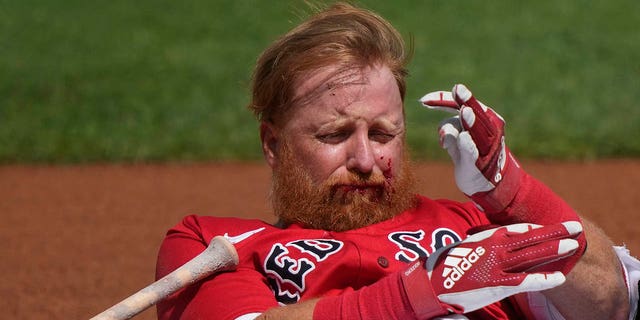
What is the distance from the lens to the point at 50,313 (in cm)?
489

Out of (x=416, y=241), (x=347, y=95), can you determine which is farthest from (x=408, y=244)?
(x=347, y=95)

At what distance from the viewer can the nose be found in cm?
328

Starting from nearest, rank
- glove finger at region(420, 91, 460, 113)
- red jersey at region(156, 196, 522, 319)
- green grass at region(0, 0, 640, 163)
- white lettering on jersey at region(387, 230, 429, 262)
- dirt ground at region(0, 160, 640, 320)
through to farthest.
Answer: glove finger at region(420, 91, 460, 113) < red jersey at region(156, 196, 522, 319) < white lettering on jersey at region(387, 230, 429, 262) < dirt ground at region(0, 160, 640, 320) < green grass at region(0, 0, 640, 163)

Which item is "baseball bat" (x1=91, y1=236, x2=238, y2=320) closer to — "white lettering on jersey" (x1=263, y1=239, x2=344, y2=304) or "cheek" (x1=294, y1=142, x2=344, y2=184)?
"white lettering on jersey" (x1=263, y1=239, x2=344, y2=304)

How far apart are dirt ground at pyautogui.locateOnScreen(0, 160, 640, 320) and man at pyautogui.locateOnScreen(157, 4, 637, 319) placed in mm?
1190

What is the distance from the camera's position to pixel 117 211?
6.93m

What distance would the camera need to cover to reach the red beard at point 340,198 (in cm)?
333

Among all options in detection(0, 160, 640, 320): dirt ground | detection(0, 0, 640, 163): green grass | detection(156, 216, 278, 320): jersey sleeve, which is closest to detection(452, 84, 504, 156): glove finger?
detection(156, 216, 278, 320): jersey sleeve

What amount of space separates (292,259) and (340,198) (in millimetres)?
255

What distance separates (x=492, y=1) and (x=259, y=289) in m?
10.9

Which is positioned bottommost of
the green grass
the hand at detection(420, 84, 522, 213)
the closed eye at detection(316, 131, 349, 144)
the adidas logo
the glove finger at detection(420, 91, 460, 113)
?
the green grass

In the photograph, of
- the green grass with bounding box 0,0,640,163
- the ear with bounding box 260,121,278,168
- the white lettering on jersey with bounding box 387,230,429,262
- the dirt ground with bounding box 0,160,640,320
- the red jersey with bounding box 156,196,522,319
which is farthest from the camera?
the green grass with bounding box 0,0,640,163

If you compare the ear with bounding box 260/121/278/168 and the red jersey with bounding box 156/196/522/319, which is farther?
the ear with bounding box 260/121/278/168

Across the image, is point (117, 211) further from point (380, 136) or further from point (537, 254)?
point (537, 254)
